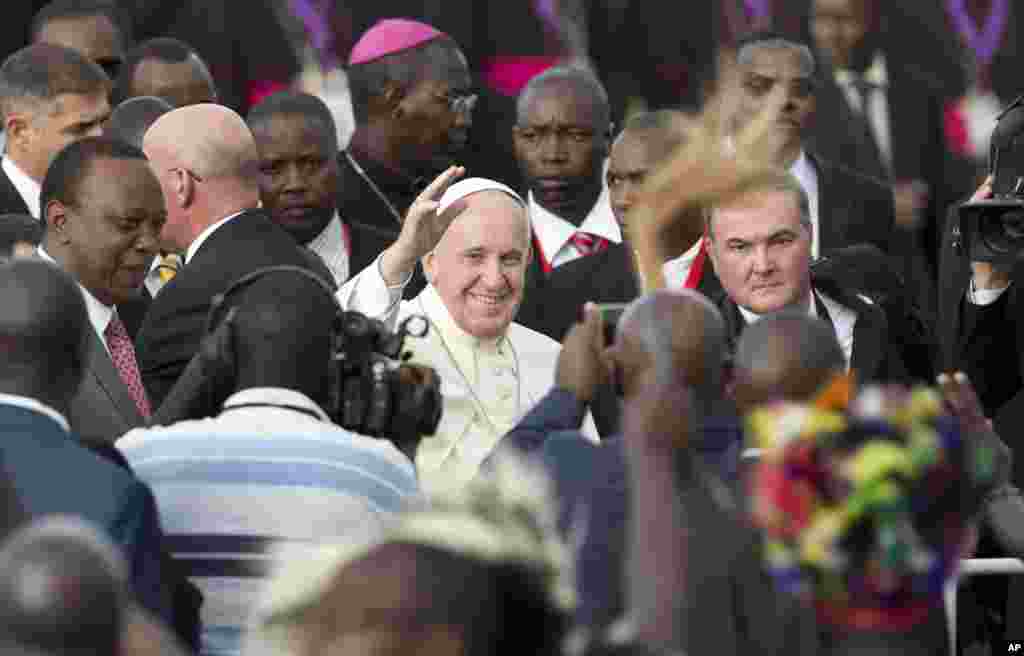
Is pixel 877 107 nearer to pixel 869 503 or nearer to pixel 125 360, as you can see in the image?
pixel 125 360

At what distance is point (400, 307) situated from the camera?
7.70 meters

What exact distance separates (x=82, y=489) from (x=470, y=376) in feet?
7.62

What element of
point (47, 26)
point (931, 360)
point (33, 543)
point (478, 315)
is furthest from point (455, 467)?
point (47, 26)

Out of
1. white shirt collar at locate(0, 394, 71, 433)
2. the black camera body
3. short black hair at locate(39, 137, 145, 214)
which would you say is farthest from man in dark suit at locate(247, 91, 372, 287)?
white shirt collar at locate(0, 394, 71, 433)

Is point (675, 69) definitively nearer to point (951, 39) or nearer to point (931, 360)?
point (951, 39)

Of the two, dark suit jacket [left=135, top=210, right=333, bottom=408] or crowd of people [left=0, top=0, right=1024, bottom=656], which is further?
dark suit jacket [left=135, top=210, right=333, bottom=408]

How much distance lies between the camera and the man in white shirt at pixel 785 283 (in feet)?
24.5

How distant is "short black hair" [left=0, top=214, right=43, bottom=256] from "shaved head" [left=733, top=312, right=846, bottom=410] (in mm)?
2936

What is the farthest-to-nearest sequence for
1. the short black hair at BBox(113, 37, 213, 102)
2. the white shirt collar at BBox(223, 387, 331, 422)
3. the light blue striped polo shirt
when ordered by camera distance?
1. the short black hair at BBox(113, 37, 213, 102)
2. the white shirt collar at BBox(223, 387, 331, 422)
3. the light blue striped polo shirt

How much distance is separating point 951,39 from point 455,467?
25.3 feet

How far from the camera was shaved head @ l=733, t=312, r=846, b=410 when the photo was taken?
16.3 feet

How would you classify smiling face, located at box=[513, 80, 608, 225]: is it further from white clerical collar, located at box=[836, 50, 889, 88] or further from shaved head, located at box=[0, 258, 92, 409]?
shaved head, located at box=[0, 258, 92, 409]

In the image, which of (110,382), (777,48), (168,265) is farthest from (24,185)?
(777,48)

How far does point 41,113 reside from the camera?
353 inches
